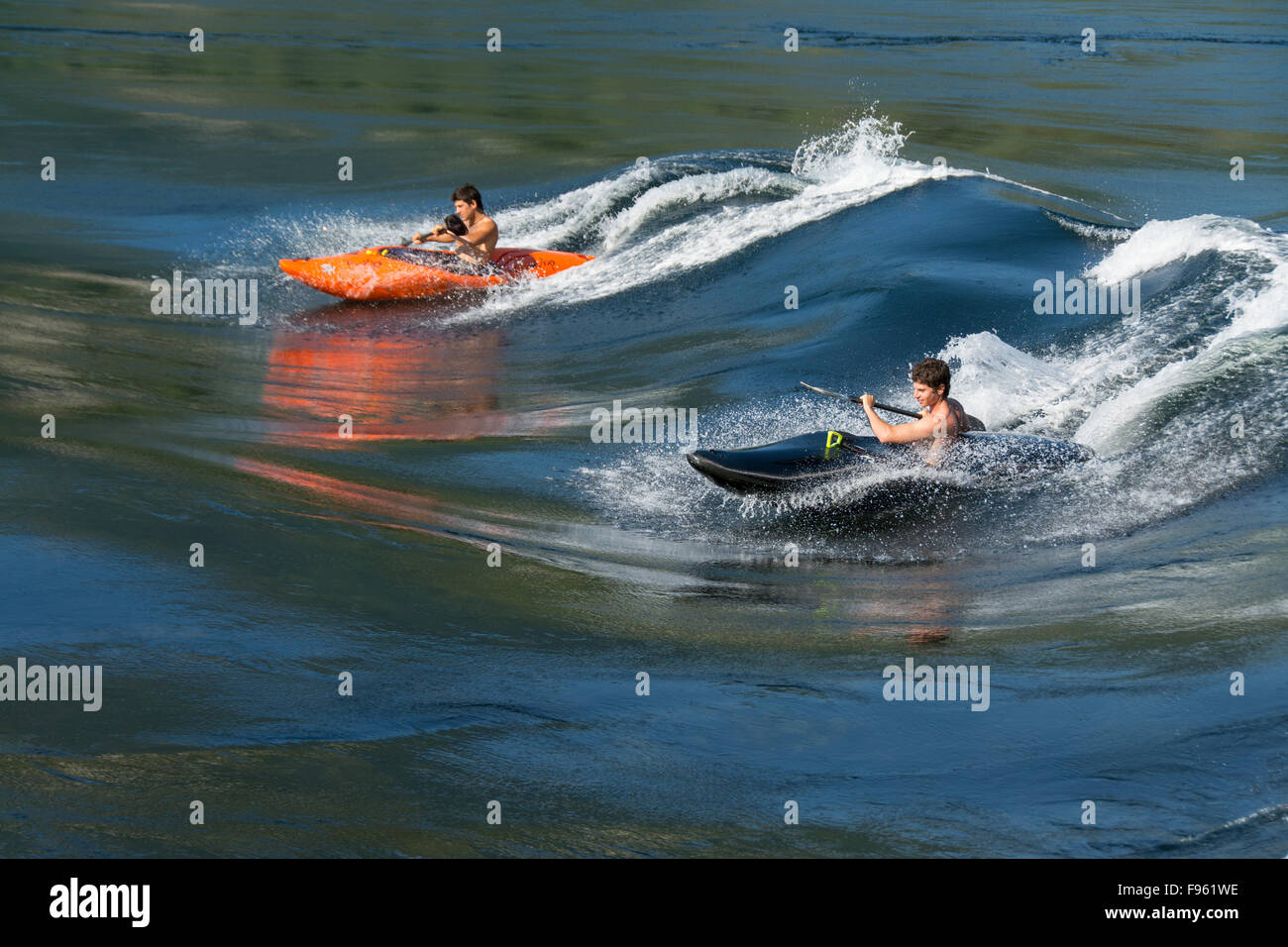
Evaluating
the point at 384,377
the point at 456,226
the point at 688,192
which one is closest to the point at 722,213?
the point at 688,192

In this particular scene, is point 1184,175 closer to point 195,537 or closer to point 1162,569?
point 1162,569

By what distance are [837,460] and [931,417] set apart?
2.34ft

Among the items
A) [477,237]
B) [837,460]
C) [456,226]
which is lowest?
[837,460]

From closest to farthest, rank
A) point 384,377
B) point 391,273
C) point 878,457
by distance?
point 878,457, point 384,377, point 391,273

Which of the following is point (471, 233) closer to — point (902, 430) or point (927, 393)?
point (902, 430)

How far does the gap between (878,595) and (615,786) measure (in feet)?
9.04

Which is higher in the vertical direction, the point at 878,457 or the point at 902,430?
the point at 902,430

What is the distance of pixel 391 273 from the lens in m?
15.7

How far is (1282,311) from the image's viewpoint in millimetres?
12883

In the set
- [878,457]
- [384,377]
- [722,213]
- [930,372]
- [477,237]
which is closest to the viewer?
[930,372]

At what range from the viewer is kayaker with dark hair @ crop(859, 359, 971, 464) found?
9.54 meters

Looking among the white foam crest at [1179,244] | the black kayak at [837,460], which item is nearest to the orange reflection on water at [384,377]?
the black kayak at [837,460]

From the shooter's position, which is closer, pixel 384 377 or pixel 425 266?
pixel 384 377
